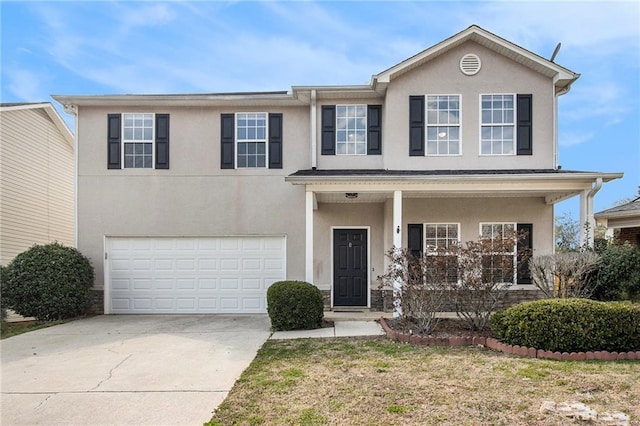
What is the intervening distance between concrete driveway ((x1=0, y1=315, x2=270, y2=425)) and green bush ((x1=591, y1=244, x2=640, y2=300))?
678 centimetres

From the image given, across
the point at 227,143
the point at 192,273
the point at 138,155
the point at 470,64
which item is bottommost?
the point at 192,273

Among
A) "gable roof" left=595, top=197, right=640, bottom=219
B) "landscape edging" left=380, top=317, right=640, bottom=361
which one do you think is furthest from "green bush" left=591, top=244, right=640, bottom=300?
"gable roof" left=595, top=197, right=640, bottom=219

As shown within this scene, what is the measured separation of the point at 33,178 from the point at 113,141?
14.8 feet

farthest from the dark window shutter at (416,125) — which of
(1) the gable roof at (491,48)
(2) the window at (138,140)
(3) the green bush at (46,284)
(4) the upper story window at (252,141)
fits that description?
(3) the green bush at (46,284)

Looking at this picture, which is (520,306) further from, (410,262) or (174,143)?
(174,143)

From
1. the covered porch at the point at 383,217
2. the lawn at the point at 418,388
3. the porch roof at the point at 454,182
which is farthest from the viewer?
the covered porch at the point at 383,217

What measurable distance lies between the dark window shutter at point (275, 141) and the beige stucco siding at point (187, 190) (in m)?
0.14

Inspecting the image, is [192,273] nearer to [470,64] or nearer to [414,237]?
[414,237]

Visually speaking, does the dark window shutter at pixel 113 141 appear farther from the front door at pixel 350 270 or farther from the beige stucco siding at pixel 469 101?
the beige stucco siding at pixel 469 101

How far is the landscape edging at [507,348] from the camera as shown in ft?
21.2

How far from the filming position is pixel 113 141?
12.1m

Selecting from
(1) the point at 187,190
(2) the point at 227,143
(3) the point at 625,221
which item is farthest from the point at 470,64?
(3) the point at 625,221

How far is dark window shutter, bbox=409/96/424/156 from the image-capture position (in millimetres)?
11273

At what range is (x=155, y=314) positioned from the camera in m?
11.9
